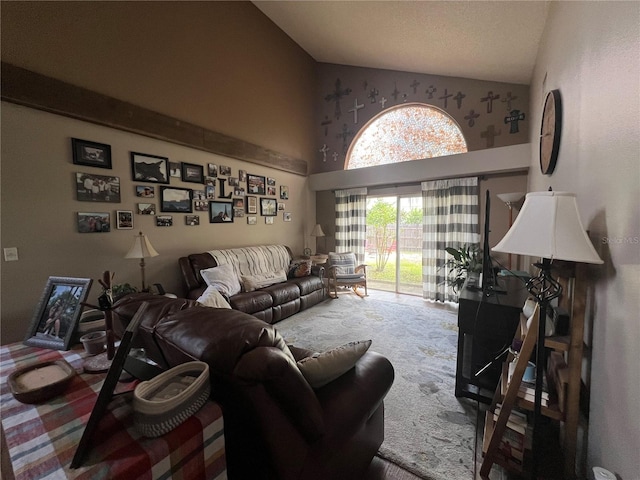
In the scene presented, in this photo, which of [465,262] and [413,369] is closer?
[413,369]

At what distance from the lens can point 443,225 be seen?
4.40m

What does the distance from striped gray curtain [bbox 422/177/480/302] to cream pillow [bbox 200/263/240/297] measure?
10.3 feet

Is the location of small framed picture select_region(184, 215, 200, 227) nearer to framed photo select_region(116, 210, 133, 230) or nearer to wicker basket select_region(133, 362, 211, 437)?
framed photo select_region(116, 210, 133, 230)

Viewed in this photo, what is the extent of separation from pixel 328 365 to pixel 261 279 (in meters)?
2.88

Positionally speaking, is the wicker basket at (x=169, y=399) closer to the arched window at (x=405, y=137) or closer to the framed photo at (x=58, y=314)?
the framed photo at (x=58, y=314)

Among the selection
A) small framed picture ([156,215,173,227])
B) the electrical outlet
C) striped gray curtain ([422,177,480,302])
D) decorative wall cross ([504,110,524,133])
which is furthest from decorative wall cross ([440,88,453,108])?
the electrical outlet

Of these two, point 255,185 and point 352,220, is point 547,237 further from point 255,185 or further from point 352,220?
point 352,220

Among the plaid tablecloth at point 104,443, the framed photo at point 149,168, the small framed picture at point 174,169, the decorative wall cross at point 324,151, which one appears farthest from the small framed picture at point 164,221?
the decorative wall cross at point 324,151

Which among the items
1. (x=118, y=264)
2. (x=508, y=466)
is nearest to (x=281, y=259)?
(x=118, y=264)

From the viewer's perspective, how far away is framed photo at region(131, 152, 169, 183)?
312 centimetres

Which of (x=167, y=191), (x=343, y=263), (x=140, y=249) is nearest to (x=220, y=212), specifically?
(x=167, y=191)

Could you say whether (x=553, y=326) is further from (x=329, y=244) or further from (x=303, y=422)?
(x=329, y=244)

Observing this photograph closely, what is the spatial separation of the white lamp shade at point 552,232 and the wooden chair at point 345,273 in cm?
355

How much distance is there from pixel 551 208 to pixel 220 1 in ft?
16.5
